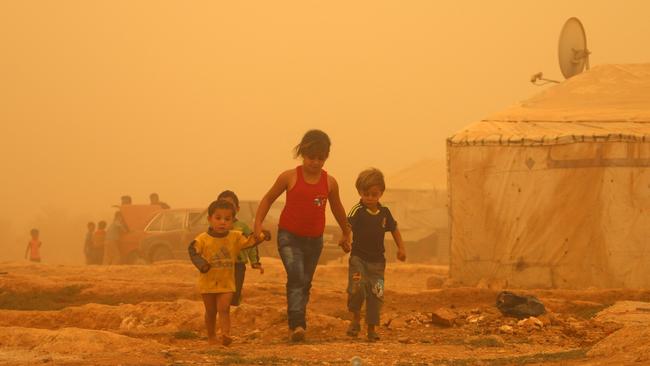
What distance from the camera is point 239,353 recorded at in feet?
22.4

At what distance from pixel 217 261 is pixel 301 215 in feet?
2.50

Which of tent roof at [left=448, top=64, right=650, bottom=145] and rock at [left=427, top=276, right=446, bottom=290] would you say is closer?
tent roof at [left=448, top=64, right=650, bottom=145]

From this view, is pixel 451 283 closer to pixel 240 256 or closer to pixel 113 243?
pixel 240 256

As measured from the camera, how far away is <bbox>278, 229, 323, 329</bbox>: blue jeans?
7781 millimetres

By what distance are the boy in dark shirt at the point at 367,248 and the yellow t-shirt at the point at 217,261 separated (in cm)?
108

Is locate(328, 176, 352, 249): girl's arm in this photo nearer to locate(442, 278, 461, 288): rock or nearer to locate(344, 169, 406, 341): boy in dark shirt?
locate(344, 169, 406, 341): boy in dark shirt

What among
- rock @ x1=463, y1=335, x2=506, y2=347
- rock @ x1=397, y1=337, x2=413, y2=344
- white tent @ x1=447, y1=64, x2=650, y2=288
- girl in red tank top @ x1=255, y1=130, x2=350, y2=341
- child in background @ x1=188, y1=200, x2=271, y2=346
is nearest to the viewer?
child in background @ x1=188, y1=200, x2=271, y2=346

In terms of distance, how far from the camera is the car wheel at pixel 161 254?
20.9 meters

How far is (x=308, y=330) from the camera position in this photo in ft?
27.8

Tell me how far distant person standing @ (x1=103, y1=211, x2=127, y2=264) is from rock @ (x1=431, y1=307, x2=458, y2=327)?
535 inches

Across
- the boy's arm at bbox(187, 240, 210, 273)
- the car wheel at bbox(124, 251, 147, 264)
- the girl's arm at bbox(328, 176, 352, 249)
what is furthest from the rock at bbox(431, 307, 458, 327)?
the car wheel at bbox(124, 251, 147, 264)

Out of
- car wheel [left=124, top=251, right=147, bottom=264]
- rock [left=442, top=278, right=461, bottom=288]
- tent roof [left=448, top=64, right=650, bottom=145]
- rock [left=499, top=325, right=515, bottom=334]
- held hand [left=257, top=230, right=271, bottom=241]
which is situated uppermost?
tent roof [left=448, top=64, right=650, bottom=145]

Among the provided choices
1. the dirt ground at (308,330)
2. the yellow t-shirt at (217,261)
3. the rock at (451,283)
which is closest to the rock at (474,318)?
the dirt ground at (308,330)

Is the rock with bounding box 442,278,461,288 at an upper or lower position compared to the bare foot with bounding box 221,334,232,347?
lower
